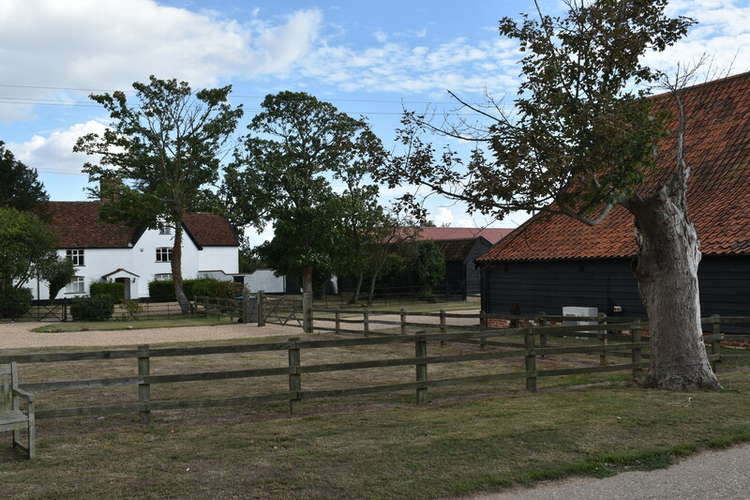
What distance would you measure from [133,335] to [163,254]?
33622 mm

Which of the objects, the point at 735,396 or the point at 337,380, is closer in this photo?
the point at 735,396

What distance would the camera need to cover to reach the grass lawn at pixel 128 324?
101 feet

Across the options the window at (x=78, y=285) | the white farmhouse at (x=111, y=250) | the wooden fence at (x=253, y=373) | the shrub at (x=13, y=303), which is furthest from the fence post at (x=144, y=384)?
the window at (x=78, y=285)

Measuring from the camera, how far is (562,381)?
12953mm

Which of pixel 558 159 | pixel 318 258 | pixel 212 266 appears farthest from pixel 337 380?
pixel 212 266

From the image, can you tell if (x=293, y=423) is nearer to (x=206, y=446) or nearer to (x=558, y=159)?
(x=206, y=446)

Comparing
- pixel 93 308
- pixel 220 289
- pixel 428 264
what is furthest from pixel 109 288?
pixel 428 264

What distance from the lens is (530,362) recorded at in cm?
1177

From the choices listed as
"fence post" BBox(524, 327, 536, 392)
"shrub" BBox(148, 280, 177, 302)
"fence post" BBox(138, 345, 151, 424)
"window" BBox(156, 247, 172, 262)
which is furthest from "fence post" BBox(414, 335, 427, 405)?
Result: "window" BBox(156, 247, 172, 262)

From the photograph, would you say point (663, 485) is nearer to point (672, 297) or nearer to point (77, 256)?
point (672, 297)

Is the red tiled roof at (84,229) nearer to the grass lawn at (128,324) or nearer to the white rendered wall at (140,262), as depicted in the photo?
the white rendered wall at (140,262)

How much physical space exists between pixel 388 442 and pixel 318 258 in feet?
125

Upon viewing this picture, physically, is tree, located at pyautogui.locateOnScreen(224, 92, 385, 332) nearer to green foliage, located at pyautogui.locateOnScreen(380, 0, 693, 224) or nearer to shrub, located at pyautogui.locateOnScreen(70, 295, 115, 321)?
shrub, located at pyautogui.locateOnScreen(70, 295, 115, 321)

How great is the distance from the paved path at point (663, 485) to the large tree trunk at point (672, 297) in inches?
184
